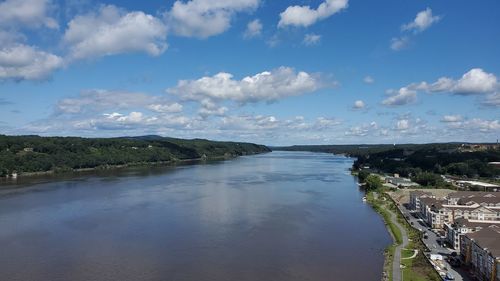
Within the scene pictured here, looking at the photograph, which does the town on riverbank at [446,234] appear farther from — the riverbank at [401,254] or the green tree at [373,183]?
the green tree at [373,183]

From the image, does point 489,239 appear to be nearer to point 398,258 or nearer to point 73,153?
point 398,258

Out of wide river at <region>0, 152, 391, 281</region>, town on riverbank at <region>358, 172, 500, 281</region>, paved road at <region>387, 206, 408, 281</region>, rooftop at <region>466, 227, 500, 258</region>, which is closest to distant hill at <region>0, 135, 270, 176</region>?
wide river at <region>0, 152, 391, 281</region>

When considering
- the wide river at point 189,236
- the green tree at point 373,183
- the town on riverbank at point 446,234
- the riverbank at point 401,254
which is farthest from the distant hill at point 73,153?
the riverbank at point 401,254

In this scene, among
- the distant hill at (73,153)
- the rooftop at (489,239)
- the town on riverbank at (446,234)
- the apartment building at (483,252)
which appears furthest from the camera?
the distant hill at (73,153)

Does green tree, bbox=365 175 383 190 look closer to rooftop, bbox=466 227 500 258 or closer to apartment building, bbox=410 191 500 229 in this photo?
apartment building, bbox=410 191 500 229

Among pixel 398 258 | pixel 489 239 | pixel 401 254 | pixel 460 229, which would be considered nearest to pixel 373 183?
pixel 460 229

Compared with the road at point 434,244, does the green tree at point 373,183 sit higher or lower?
higher
